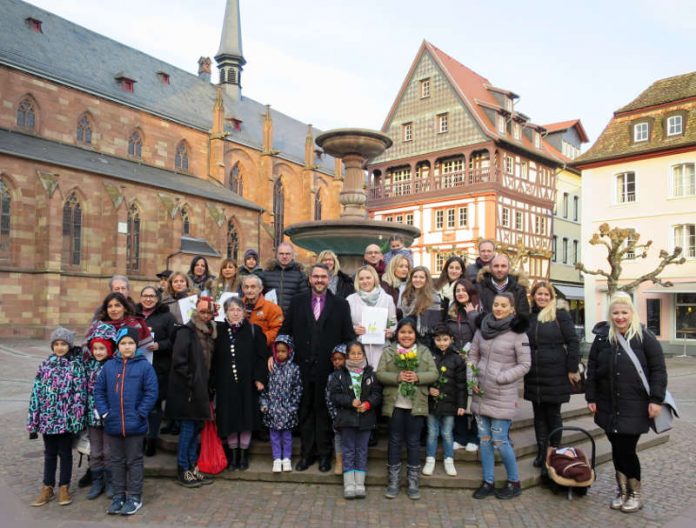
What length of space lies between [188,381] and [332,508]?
1797 mm

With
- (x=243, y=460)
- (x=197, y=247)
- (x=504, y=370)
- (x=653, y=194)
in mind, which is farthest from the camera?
(x=197, y=247)

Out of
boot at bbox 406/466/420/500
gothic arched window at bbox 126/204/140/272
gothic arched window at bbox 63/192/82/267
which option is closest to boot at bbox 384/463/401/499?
boot at bbox 406/466/420/500

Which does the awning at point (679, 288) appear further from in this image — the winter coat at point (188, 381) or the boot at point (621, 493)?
the winter coat at point (188, 381)

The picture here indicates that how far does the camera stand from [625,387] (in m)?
5.30

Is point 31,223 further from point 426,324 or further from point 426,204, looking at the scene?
point 426,324

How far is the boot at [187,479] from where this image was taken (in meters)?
5.98

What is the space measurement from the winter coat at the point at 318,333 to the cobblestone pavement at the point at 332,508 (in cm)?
116

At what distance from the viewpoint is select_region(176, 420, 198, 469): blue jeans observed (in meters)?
5.93

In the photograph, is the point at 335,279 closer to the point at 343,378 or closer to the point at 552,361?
the point at 343,378

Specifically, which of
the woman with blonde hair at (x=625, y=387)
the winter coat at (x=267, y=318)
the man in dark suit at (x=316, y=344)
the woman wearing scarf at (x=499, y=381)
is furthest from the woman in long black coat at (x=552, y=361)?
the winter coat at (x=267, y=318)

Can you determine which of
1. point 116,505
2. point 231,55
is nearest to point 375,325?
point 116,505

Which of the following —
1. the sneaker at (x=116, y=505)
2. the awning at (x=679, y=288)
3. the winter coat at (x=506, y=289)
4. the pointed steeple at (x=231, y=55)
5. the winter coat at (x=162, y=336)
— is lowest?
the sneaker at (x=116, y=505)

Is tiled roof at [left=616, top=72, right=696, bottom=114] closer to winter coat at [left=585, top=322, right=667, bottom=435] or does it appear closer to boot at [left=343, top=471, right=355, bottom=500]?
winter coat at [left=585, top=322, right=667, bottom=435]

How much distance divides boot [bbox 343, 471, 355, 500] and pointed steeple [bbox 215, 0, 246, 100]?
48.5 metres
